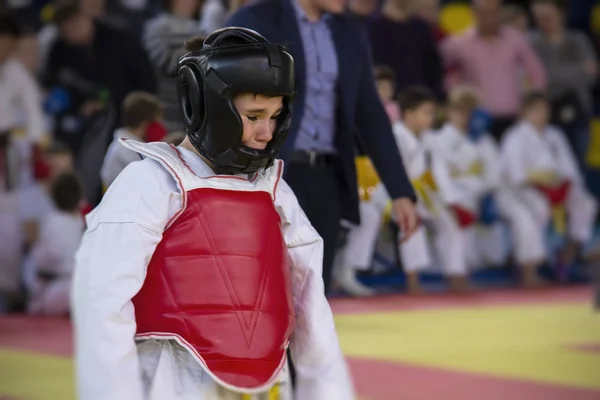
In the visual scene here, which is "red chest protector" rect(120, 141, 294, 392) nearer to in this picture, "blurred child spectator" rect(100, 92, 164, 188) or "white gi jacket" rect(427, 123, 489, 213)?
"blurred child spectator" rect(100, 92, 164, 188)

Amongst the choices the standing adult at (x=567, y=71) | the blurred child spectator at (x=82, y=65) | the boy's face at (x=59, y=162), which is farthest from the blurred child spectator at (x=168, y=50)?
the standing adult at (x=567, y=71)

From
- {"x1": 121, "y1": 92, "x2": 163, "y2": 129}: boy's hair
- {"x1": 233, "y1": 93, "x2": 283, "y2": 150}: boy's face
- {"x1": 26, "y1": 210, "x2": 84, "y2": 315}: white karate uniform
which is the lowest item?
{"x1": 26, "y1": 210, "x2": 84, "y2": 315}: white karate uniform

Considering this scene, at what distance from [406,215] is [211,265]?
65.5 inches

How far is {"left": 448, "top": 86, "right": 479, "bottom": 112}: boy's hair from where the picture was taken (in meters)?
10.8

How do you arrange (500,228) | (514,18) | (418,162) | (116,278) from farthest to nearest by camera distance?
(514,18)
(500,228)
(418,162)
(116,278)

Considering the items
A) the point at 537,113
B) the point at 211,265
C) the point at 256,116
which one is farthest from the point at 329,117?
the point at 537,113

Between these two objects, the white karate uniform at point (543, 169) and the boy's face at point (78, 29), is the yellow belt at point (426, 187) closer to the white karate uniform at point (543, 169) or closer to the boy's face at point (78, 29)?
the white karate uniform at point (543, 169)

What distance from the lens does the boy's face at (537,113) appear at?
11.6 metres

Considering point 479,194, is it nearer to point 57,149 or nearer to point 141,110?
point 57,149

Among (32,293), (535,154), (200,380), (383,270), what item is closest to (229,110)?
(200,380)

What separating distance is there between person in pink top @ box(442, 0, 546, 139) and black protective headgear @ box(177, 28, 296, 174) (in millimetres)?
9287

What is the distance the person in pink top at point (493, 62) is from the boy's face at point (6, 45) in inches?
177

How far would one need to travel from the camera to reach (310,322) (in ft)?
8.87

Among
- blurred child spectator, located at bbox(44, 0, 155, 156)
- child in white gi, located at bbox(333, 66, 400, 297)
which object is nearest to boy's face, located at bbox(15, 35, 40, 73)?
blurred child spectator, located at bbox(44, 0, 155, 156)
